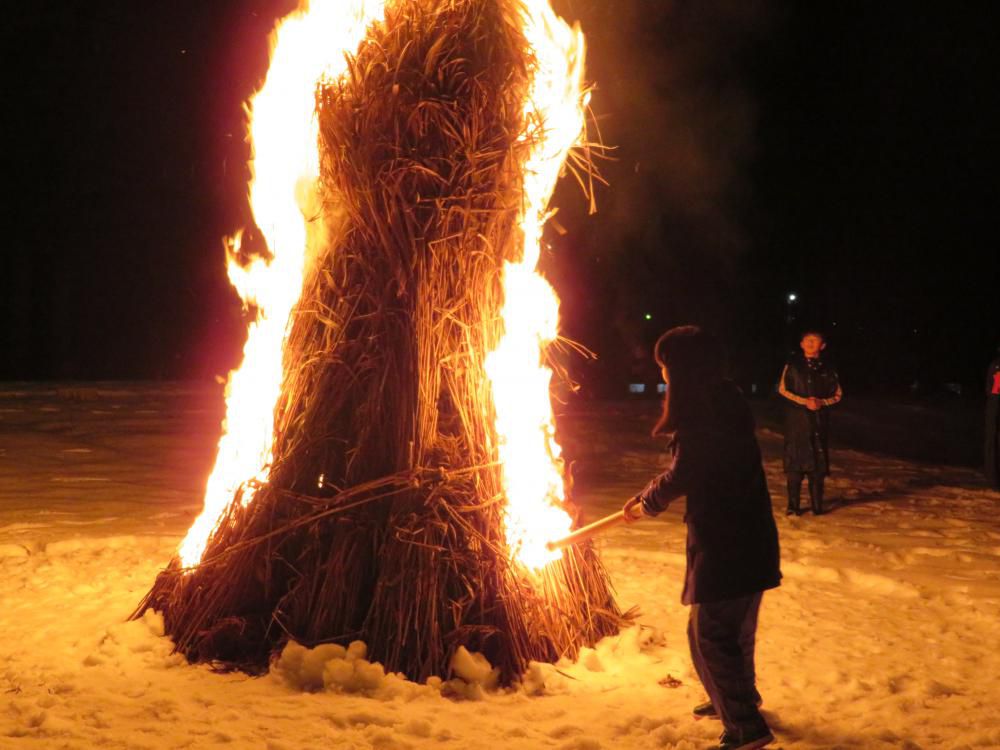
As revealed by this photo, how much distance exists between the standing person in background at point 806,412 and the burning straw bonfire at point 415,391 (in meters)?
4.37

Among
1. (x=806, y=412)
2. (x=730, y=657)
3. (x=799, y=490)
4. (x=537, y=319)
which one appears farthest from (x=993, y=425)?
(x=730, y=657)

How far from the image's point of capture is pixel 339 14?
4.71 m

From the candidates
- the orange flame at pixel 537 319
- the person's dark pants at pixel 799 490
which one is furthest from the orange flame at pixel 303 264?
the person's dark pants at pixel 799 490

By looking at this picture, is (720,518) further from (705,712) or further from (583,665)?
(583,665)

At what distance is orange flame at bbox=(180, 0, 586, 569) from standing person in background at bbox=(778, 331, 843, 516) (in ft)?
14.4

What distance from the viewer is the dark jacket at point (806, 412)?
856 centimetres

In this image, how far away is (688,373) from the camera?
3.52 metres

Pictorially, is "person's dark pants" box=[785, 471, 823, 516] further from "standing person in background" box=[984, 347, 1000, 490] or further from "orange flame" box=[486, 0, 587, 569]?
"orange flame" box=[486, 0, 587, 569]

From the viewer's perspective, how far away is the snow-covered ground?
354 centimetres

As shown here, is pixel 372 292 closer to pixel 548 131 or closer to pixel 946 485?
pixel 548 131

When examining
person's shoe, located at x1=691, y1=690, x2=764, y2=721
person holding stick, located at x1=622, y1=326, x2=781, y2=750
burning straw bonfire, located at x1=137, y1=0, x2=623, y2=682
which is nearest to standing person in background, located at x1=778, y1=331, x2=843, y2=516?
burning straw bonfire, located at x1=137, y1=0, x2=623, y2=682

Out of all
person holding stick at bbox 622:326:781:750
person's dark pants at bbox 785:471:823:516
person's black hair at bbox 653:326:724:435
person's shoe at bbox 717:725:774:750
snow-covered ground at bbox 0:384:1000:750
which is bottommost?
snow-covered ground at bbox 0:384:1000:750

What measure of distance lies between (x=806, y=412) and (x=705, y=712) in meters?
5.27

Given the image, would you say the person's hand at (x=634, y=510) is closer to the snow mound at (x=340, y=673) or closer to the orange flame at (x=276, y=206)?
the snow mound at (x=340, y=673)
